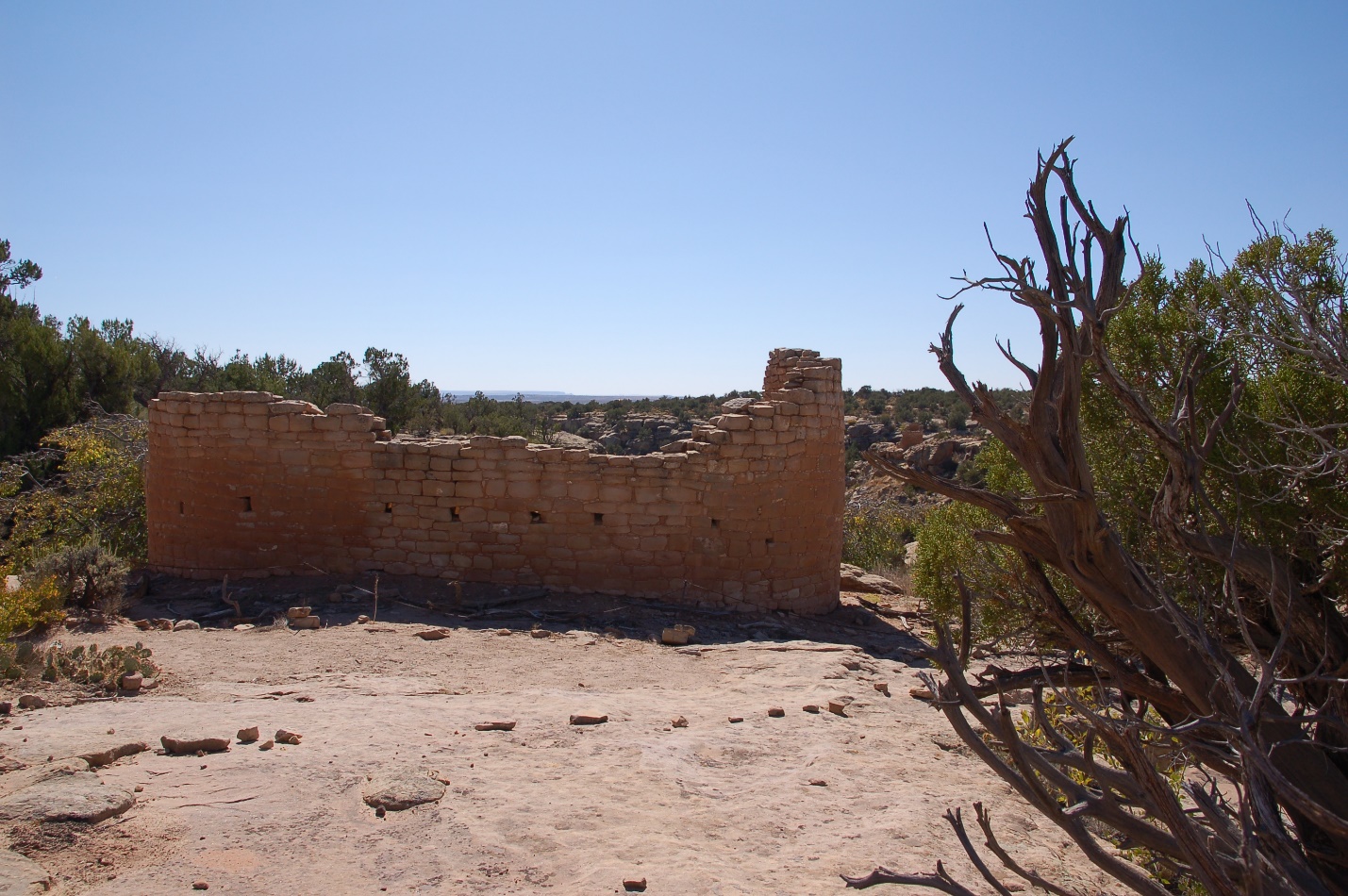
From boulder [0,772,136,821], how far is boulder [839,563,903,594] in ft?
27.9

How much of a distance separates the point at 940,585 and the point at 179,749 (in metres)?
6.47

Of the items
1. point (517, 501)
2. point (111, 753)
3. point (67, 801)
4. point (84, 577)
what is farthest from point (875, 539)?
point (67, 801)

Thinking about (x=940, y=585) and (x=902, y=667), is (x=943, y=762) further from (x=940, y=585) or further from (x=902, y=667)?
(x=940, y=585)

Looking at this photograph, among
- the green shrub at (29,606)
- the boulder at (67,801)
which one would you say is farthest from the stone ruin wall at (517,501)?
the boulder at (67,801)

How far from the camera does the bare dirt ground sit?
3.68 m

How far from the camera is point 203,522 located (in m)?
9.26

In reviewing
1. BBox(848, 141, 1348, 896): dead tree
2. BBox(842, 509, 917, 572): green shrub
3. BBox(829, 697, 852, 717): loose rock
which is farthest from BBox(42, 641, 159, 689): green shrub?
BBox(842, 509, 917, 572): green shrub

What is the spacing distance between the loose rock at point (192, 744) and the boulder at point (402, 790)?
0.90 meters

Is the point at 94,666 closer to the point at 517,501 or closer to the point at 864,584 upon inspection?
the point at 517,501

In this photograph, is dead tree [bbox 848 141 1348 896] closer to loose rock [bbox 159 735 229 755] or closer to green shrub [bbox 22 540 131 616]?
loose rock [bbox 159 735 229 755]

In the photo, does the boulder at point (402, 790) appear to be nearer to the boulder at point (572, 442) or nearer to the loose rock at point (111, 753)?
the loose rock at point (111, 753)

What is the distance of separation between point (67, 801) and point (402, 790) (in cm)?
134

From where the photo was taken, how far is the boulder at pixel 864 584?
36.6 feet

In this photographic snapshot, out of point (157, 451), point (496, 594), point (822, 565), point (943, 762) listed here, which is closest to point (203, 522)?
point (157, 451)
